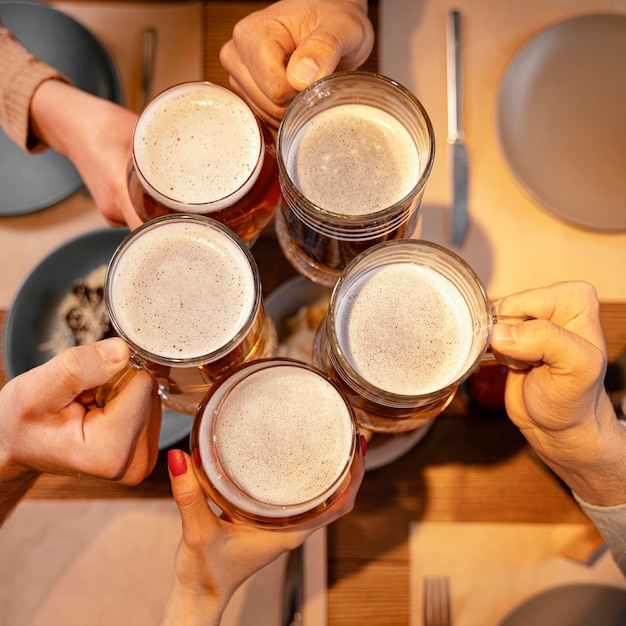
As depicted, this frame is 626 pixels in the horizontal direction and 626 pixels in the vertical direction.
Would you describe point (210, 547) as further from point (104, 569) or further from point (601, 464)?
point (601, 464)

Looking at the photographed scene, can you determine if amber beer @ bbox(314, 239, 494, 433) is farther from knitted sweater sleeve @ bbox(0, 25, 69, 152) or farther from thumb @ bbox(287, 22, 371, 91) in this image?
knitted sweater sleeve @ bbox(0, 25, 69, 152)

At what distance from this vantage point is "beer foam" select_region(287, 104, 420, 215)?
67cm

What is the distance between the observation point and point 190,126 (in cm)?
71

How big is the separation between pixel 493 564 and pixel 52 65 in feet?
3.73

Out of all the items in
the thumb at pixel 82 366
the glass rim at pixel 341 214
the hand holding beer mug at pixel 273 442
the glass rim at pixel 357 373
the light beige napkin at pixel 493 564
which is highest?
the glass rim at pixel 341 214

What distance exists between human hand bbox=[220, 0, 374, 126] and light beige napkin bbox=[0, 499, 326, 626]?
65cm

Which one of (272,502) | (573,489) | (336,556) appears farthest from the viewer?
(336,556)

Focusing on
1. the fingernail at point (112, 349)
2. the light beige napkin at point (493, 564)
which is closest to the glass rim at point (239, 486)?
the fingernail at point (112, 349)

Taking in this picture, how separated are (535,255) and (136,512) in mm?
798

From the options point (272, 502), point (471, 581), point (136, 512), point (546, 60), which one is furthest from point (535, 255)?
point (136, 512)

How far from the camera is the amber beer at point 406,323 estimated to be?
0.63 m

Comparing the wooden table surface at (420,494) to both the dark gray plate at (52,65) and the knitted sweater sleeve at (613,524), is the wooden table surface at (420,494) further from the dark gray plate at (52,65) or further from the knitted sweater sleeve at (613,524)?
the dark gray plate at (52,65)

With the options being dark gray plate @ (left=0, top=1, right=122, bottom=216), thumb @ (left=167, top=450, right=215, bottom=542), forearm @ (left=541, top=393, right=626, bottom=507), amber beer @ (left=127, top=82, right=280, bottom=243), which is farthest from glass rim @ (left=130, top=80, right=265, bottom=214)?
forearm @ (left=541, top=393, right=626, bottom=507)

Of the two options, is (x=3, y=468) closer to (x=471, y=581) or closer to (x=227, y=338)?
(x=227, y=338)
